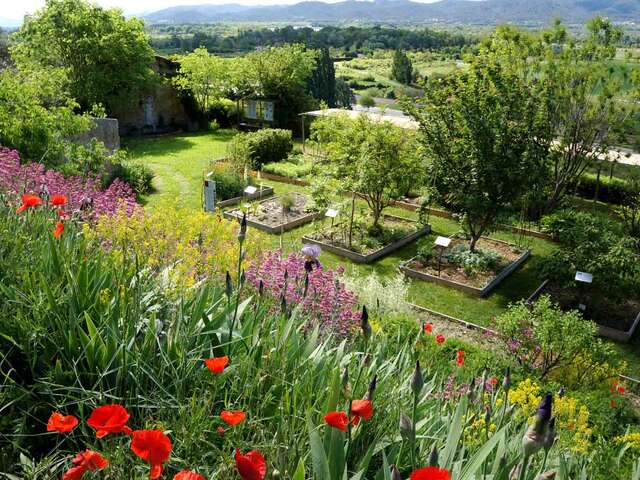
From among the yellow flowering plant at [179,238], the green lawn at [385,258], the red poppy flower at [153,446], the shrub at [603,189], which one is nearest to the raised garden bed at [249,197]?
the green lawn at [385,258]

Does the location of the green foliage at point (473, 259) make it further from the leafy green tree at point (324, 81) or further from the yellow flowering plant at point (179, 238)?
the leafy green tree at point (324, 81)

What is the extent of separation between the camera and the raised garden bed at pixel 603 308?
9406mm

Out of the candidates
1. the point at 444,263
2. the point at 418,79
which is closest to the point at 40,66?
the point at 418,79

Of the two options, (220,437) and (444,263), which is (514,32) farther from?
(220,437)

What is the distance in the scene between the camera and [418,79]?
513 inches

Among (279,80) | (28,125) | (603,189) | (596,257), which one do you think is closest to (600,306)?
(596,257)

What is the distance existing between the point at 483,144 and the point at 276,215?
5.53 meters

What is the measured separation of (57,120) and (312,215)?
6.11 metres

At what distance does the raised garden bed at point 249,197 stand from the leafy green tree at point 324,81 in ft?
60.2

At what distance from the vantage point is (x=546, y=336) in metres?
6.63

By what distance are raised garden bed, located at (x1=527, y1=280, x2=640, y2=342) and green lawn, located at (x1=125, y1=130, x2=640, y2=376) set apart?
0.97 ft

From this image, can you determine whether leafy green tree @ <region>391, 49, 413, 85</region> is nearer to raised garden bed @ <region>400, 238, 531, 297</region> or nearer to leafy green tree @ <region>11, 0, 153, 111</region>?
leafy green tree @ <region>11, 0, 153, 111</region>

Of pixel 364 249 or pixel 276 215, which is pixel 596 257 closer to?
pixel 364 249

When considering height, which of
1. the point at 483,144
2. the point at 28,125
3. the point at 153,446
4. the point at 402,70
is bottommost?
the point at 402,70
